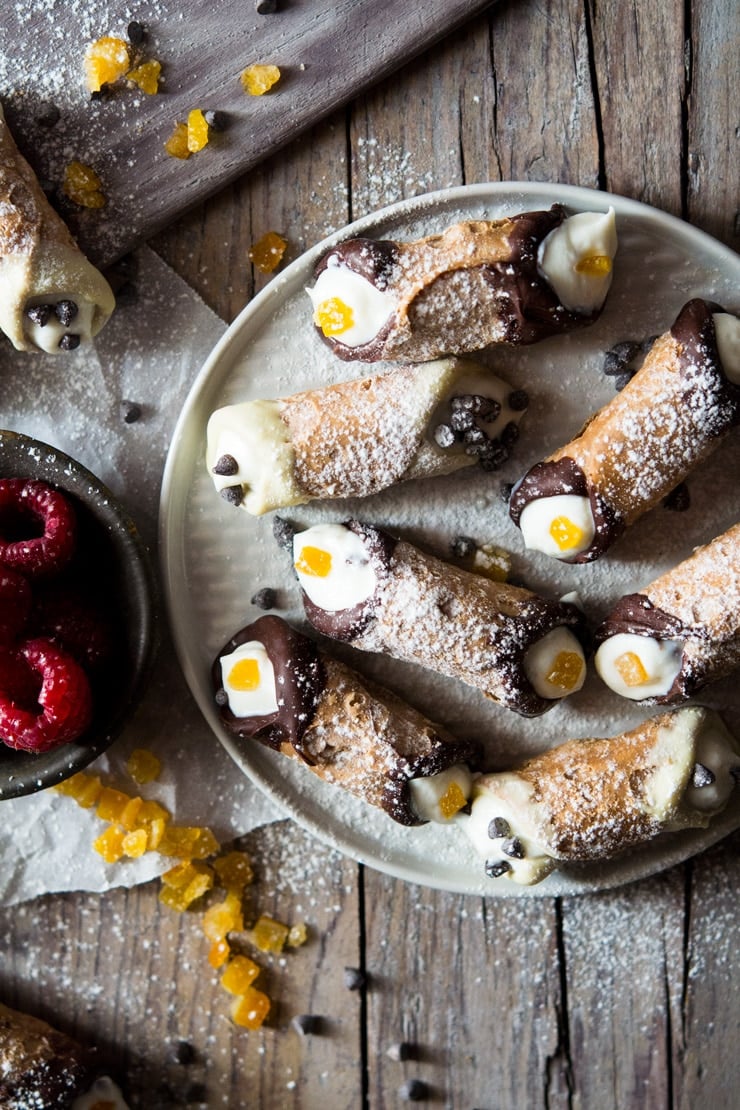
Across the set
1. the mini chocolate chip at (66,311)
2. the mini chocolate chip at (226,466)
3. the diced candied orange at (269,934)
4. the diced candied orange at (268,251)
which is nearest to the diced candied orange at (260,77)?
the diced candied orange at (268,251)

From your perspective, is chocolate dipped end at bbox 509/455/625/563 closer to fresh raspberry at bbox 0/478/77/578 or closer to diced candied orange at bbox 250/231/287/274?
diced candied orange at bbox 250/231/287/274

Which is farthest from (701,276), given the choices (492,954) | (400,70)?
(492,954)

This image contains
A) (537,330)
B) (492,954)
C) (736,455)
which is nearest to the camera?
(537,330)

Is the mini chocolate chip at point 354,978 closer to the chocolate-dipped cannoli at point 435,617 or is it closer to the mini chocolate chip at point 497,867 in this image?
the mini chocolate chip at point 497,867

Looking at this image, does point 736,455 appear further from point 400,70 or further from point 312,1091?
A: point 312,1091

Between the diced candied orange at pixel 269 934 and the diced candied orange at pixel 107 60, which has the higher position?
the diced candied orange at pixel 107 60

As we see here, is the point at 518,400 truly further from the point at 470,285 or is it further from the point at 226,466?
the point at 226,466
